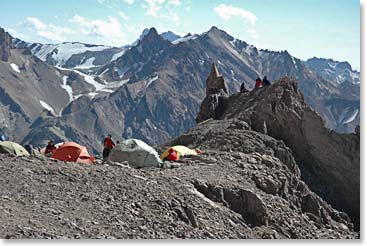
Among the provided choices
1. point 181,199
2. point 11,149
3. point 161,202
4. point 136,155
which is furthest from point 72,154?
point 161,202

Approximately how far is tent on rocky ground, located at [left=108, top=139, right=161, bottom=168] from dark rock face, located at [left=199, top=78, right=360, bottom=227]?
11.6 m

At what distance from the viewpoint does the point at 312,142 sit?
109 ft

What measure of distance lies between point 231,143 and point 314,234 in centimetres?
917

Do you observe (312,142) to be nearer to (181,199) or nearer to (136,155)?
(136,155)

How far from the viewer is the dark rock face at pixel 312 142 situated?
31.8 m

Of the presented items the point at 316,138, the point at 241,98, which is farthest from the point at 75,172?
the point at 241,98

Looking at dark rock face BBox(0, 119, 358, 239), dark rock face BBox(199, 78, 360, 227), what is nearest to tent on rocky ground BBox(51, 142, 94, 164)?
dark rock face BBox(0, 119, 358, 239)

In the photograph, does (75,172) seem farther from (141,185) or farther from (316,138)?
(316,138)

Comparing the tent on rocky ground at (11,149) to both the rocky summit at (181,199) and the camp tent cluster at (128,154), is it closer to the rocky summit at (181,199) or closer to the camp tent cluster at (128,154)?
the camp tent cluster at (128,154)

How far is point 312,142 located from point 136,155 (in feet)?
48.1

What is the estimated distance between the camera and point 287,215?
63.3 ft

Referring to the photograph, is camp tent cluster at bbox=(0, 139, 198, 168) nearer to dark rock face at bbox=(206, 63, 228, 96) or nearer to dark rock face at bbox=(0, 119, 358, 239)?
dark rock face at bbox=(0, 119, 358, 239)

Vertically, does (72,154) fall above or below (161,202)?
above

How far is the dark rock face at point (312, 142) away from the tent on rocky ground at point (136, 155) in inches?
456
